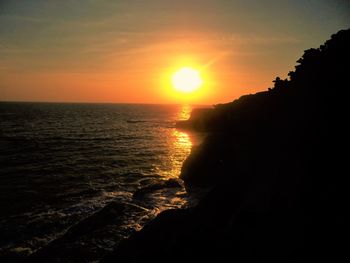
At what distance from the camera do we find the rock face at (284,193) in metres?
9.61

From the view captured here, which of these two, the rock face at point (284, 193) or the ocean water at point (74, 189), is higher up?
the rock face at point (284, 193)

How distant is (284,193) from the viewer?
11.6m

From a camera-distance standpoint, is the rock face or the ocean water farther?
the ocean water

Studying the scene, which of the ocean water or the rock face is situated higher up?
the rock face

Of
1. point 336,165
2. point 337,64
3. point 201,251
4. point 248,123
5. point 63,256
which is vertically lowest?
point 63,256

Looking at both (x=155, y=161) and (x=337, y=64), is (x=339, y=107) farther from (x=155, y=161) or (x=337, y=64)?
(x=155, y=161)

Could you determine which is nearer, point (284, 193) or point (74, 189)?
point (284, 193)

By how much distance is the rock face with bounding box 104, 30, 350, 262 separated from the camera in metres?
9.61

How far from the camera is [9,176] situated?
84.4 feet

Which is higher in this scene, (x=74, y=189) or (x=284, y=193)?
(x=284, y=193)

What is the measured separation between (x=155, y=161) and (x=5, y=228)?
21436mm

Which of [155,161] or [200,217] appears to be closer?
[200,217]

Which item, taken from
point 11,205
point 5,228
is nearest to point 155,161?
point 11,205

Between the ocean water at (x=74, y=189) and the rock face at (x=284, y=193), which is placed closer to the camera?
the rock face at (x=284, y=193)
